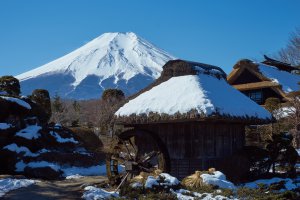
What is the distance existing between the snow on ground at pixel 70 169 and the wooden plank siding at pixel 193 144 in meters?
5.59

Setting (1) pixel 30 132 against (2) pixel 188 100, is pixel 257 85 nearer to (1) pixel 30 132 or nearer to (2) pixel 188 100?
(1) pixel 30 132

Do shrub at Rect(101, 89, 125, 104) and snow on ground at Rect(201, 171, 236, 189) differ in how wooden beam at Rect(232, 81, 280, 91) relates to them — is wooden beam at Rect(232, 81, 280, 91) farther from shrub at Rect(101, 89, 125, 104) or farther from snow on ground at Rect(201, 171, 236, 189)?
snow on ground at Rect(201, 171, 236, 189)

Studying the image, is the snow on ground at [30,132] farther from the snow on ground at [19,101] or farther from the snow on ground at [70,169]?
the snow on ground at [70,169]

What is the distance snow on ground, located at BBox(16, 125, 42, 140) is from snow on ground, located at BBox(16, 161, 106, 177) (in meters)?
1.52

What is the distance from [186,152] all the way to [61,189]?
160 inches

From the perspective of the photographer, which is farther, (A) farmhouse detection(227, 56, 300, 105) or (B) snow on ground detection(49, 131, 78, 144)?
(A) farmhouse detection(227, 56, 300, 105)

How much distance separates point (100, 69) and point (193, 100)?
424 feet

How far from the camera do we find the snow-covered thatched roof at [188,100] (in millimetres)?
12258

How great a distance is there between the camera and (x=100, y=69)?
459ft

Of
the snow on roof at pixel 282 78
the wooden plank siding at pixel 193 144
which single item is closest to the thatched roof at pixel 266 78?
the snow on roof at pixel 282 78

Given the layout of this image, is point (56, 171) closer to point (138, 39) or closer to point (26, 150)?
point (26, 150)

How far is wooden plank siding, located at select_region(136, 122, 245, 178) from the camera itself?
1306cm

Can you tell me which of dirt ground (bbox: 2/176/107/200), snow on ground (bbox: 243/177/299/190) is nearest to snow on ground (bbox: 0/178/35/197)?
dirt ground (bbox: 2/176/107/200)

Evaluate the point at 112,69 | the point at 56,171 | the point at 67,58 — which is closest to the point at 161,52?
the point at 112,69
